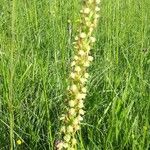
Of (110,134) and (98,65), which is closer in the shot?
(110,134)

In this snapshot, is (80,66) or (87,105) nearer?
(80,66)

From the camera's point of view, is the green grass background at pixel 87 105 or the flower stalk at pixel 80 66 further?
the green grass background at pixel 87 105

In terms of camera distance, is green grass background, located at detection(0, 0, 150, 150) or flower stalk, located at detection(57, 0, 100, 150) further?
green grass background, located at detection(0, 0, 150, 150)

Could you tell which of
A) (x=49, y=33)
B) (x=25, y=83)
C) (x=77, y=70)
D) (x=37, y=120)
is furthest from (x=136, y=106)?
(x=49, y=33)

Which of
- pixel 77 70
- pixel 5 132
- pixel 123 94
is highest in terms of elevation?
pixel 77 70

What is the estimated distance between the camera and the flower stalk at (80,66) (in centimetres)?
79

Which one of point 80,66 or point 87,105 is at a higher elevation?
point 80,66

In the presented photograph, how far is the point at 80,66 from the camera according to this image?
2.74 feet

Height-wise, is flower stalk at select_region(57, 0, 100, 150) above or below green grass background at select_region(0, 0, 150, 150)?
above

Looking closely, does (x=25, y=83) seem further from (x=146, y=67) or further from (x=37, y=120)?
(x=146, y=67)

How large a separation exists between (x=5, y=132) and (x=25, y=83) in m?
0.40

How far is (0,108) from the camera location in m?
1.87

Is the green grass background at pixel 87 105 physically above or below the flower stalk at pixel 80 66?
below

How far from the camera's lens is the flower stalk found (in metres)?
0.79
